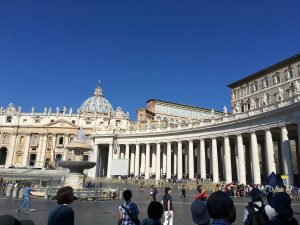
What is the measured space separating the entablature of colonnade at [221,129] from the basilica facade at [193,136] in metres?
0.12

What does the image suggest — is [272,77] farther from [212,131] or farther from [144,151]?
[144,151]

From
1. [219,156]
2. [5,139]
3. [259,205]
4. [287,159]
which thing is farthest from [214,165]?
[5,139]

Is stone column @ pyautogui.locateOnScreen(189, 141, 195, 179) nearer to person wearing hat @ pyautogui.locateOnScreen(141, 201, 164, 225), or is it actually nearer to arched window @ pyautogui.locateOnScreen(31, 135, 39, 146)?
person wearing hat @ pyautogui.locateOnScreen(141, 201, 164, 225)

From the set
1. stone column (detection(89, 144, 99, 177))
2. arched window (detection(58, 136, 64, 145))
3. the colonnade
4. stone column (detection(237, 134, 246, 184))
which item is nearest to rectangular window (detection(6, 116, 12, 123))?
arched window (detection(58, 136, 64, 145))

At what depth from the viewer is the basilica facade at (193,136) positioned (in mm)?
34406

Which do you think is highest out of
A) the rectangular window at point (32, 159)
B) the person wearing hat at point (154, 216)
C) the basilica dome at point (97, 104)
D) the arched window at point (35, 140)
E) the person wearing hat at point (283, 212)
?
the basilica dome at point (97, 104)

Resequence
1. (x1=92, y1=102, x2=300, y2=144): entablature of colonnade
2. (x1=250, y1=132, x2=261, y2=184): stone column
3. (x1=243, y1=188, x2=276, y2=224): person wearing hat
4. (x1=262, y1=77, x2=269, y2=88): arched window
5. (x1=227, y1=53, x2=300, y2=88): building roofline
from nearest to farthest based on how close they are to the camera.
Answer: (x1=243, y1=188, x2=276, y2=224): person wearing hat
(x1=92, y1=102, x2=300, y2=144): entablature of colonnade
(x1=250, y1=132, x2=261, y2=184): stone column
(x1=227, y1=53, x2=300, y2=88): building roofline
(x1=262, y1=77, x2=269, y2=88): arched window

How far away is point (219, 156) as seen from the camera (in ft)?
169

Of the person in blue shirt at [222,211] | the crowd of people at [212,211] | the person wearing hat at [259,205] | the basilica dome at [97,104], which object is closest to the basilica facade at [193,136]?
the basilica dome at [97,104]

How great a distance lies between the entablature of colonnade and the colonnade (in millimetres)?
494

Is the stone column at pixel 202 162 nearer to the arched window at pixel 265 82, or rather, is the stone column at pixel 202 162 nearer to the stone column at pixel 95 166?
the arched window at pixel 265 82

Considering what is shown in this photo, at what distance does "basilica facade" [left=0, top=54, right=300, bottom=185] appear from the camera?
34406 millimetres

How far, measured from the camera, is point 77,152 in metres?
25.1

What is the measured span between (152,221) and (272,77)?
4919 cm
